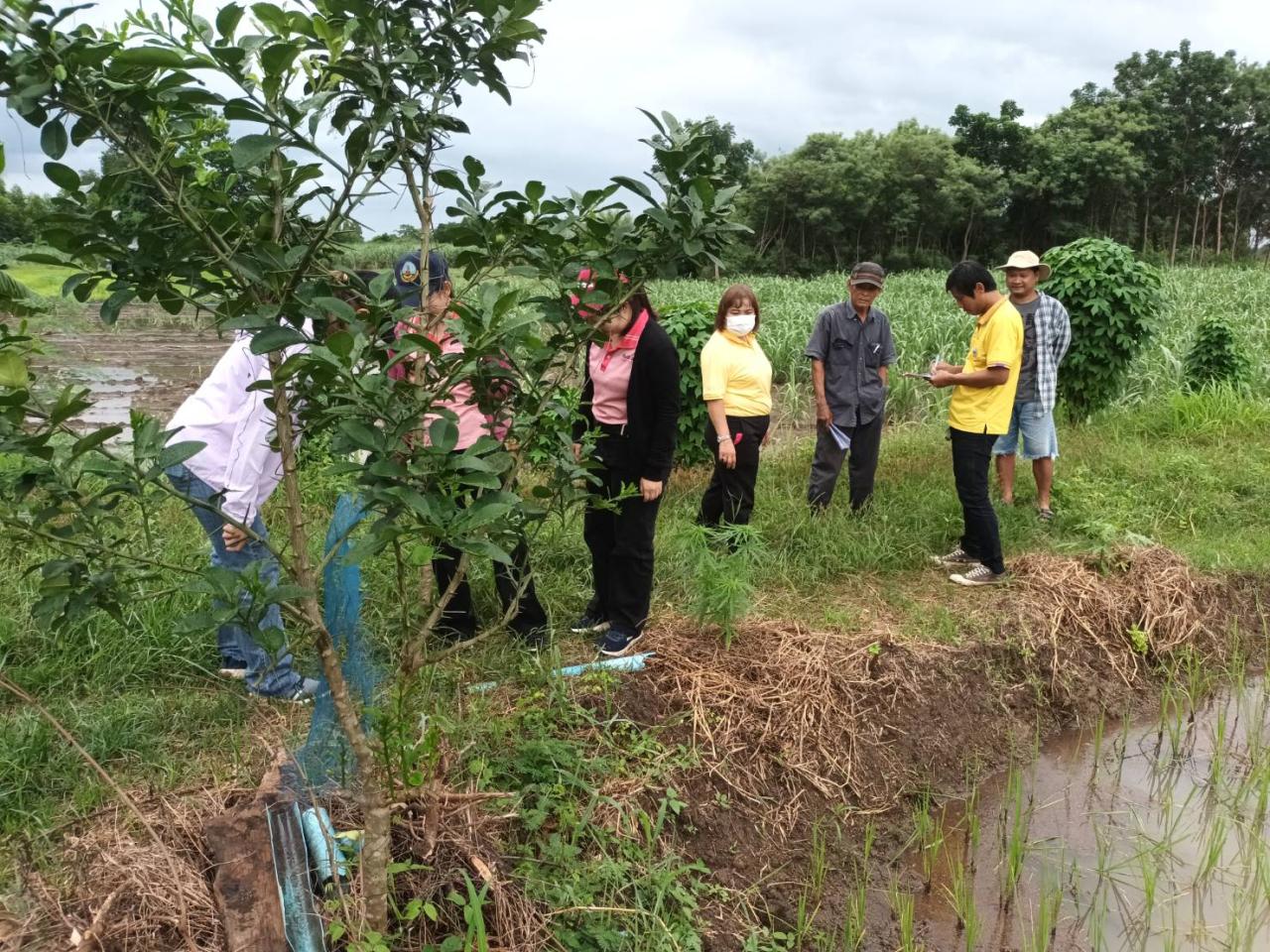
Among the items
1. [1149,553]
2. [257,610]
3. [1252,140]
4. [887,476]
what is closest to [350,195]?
[257,610]

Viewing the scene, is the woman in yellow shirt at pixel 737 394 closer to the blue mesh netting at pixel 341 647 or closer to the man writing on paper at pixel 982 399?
the man writing on paper at pixel 982 399

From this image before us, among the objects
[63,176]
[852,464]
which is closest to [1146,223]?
[852,464]

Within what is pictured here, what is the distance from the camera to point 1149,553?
4.46m

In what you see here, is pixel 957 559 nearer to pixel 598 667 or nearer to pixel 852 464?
pixel 852 464

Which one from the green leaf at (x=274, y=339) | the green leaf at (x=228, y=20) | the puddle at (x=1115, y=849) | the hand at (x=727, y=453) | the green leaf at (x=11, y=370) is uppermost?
the green leaf at (x=228, y=20)

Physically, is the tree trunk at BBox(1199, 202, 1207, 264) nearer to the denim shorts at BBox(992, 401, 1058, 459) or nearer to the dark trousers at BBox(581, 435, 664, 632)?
the denim shorts at BBox(992, 401, 1058, 459)

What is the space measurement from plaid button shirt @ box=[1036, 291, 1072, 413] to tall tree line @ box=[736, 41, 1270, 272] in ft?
100

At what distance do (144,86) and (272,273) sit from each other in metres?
0.35

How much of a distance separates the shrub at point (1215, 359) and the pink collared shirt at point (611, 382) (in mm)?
7084

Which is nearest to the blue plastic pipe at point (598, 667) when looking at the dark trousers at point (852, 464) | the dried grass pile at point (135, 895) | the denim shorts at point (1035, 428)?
the dried grass pile at point (135, 895)

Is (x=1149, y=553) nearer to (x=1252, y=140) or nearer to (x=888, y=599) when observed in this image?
(x=888, y=599)

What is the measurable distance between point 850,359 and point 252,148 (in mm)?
3828

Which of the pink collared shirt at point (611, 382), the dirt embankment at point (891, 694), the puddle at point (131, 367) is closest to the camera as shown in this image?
the dirt embankment at point (891, 694)

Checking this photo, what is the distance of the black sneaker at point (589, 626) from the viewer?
11.9 ft
